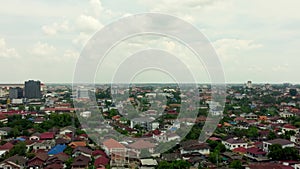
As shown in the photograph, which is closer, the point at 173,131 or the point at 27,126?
the point at 173,131

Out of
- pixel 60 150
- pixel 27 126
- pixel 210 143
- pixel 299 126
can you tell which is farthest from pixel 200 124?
pixel 27 126

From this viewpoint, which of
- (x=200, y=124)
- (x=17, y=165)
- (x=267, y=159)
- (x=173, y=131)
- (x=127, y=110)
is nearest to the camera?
(x=17, y=165)

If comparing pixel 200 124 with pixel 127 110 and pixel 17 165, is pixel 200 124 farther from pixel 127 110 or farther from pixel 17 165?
pixel 17 165

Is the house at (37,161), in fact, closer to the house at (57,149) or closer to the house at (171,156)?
the house at (57,149)

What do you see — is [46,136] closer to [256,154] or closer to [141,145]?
[141,145]

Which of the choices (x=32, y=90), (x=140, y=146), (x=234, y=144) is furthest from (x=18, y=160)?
(x=32, y=90)

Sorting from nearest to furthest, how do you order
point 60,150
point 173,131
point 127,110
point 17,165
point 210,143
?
point 17,165 → point 60,150 → point 210,143 → point 173,131 → point 127,110

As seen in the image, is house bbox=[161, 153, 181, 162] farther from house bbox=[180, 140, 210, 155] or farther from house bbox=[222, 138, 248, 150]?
house bbox=[222, 138, 248, 150]

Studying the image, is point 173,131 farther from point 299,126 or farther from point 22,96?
point 22,96
